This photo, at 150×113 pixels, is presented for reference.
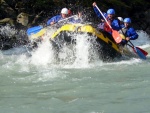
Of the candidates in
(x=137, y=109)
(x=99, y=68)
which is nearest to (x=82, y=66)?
(x=99, y=68)

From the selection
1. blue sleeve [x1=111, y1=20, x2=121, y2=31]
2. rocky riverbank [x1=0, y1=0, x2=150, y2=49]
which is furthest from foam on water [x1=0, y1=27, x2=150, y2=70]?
rocky riverbank [x1=0, y1=0, x2=150, y2=49]

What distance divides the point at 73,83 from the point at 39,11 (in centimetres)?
818

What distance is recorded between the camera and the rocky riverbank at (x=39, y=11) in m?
13.9

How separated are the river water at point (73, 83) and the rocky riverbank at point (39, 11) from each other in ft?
10.2

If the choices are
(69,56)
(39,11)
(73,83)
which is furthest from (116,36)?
(39,11)

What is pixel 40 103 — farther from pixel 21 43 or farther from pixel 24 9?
pixel 24 9

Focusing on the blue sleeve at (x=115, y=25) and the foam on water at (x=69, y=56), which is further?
the blue sleeve at (x=115, y=25)

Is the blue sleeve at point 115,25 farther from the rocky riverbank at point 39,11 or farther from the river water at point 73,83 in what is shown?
the rocky riverbank at point 39,11

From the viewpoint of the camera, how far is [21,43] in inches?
548

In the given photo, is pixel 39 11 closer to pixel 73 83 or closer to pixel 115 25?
pixel 115 25

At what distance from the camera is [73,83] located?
24.3ft

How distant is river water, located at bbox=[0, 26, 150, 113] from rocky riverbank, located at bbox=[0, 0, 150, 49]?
3.11m

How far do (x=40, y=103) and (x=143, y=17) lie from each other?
12581 millimetres

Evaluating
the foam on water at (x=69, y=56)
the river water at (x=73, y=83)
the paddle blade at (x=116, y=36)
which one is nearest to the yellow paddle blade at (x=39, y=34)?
the foam on water at (x=69, y=56)
